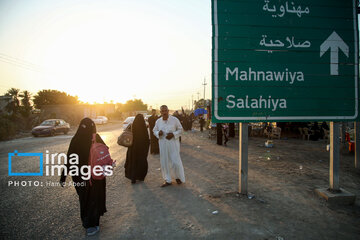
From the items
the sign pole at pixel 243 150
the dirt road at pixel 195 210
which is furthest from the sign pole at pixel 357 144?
the sign pole at pixel 243 150

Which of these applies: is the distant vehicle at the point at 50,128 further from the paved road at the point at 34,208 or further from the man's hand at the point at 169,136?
the man's hand at the point at 169,136

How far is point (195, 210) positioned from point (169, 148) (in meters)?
1.62

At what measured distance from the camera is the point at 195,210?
345 centimetres

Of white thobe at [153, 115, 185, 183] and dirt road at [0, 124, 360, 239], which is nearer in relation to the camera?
dirt road at [0, 124, 360, 239]

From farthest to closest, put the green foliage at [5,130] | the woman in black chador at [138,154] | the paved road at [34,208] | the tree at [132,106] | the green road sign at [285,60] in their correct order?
the tree at [132,106], the green foliage at [5,130], the woman in black chador at [138,154], the green road sign at [285,60], the paved road at [34,208]

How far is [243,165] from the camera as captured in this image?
151 inches

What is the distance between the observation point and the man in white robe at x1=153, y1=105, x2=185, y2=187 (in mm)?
4684

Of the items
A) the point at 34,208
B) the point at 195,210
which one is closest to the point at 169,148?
the point at 195,210

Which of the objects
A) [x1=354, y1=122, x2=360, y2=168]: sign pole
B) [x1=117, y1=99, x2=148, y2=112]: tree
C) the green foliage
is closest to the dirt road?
[x1=354, y1=122, x2=360, y2=168]: sign pole

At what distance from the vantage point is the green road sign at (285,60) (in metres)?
3.68

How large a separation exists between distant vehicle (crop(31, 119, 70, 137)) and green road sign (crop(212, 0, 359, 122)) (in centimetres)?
1761

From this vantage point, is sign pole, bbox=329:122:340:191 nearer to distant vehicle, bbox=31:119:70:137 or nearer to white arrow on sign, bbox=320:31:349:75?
white arrow on sign, bbox=320:31:349:75

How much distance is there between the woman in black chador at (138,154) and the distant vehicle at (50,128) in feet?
49.5

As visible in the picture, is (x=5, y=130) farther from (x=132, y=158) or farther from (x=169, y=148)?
(x=169, y=148)
